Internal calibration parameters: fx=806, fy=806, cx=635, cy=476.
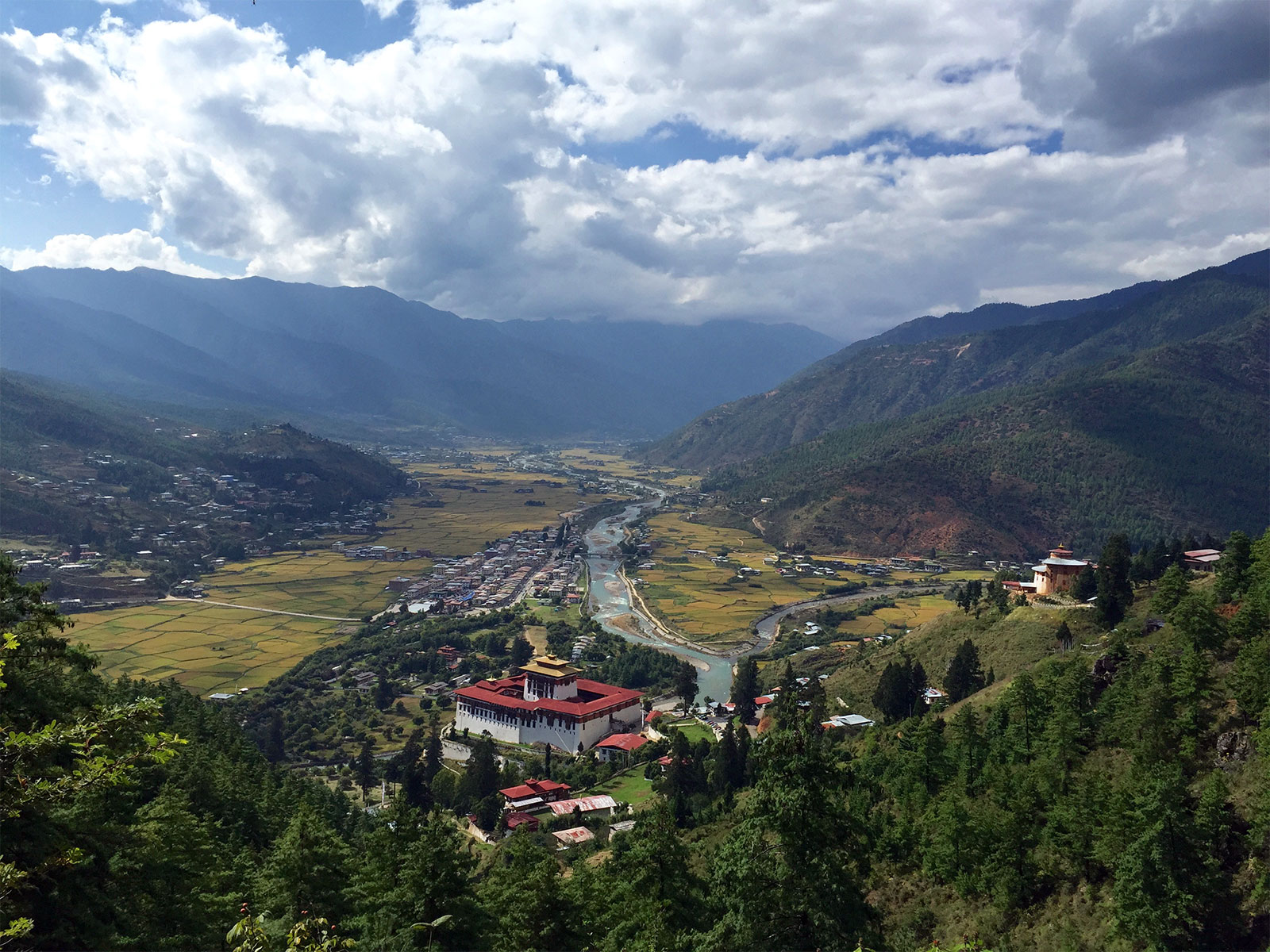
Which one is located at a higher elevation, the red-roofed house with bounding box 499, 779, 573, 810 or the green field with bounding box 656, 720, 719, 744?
the red-roofed house with bounding box 499, 779, 573, 810

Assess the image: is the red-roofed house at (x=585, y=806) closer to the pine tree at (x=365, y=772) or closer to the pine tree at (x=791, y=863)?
the pine tree at (x=365, y=772)

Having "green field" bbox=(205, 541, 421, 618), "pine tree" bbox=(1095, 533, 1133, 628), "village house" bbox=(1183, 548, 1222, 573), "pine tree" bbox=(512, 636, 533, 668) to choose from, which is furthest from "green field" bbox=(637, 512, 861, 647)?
"pine tree" bbox=(1095, 533, 1133, 628)

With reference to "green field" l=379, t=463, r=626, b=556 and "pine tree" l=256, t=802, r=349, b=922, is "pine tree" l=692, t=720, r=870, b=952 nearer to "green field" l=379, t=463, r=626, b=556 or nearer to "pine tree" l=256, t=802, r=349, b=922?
"pine tree" l=256, t=802, r=349, b=922

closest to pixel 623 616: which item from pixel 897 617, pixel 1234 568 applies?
pixel 897 617

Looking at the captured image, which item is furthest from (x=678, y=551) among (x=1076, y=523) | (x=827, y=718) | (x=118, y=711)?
(x=118, y=711)

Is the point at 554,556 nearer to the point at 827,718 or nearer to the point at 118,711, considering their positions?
the point at 827,718

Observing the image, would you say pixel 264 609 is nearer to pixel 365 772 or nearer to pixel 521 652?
pixel 521 652
